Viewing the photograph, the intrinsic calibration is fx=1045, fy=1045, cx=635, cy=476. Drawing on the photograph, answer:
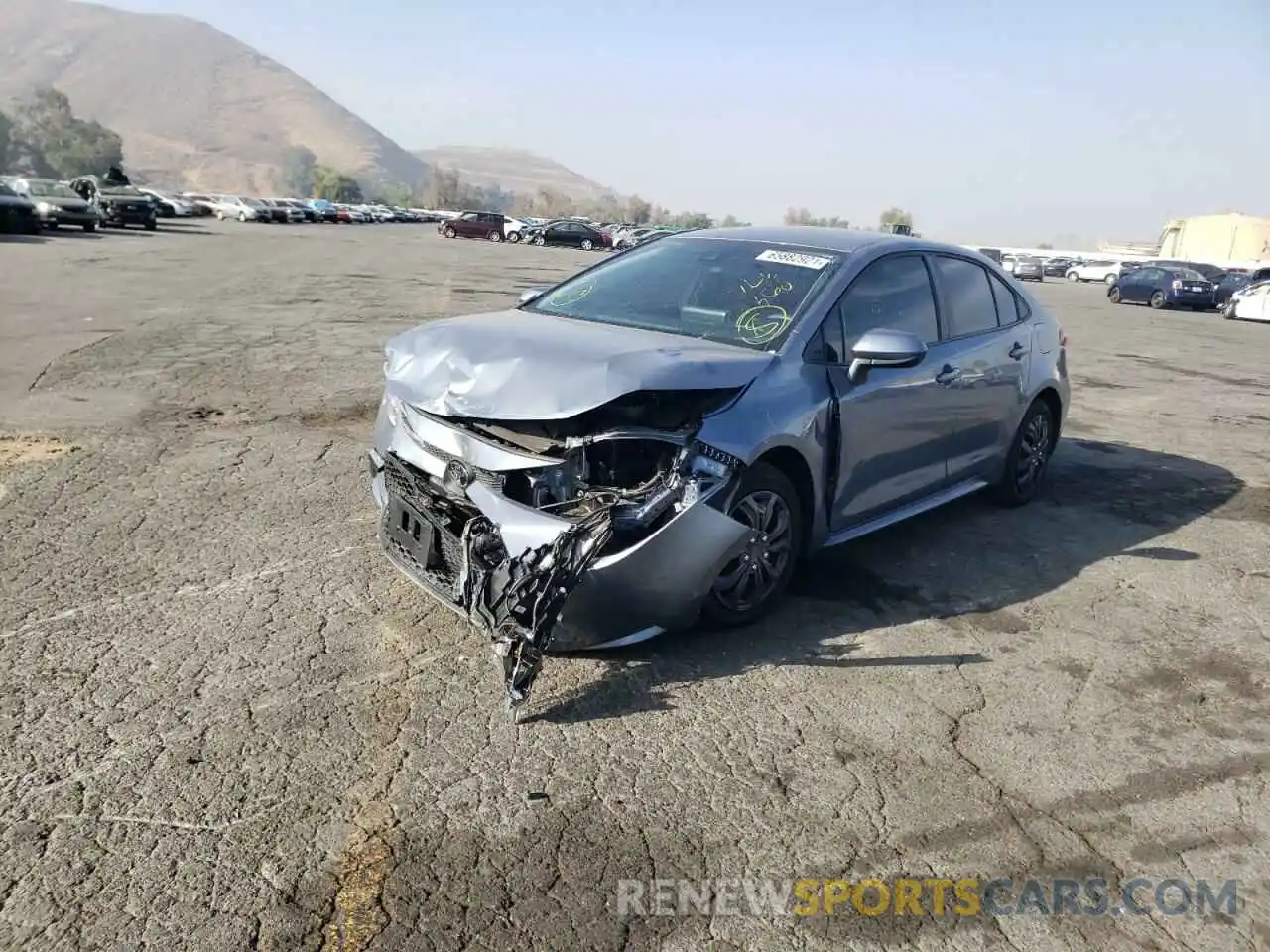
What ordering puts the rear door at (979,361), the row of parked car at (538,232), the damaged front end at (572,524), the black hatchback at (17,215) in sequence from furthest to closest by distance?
the row of parked car at (538,232)
the black hatchback at (17,215)
the rear door at (979,361)
the damaged front end at (572,524)

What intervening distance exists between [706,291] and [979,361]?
177 cm

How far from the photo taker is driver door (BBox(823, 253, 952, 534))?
4828 mm

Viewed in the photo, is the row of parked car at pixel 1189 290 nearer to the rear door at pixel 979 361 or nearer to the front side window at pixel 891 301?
the rear door at pixel 979 361

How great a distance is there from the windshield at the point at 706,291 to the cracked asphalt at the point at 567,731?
1300 mm

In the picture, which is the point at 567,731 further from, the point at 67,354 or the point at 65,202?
the point at 65,202

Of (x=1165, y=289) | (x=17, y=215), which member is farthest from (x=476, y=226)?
(x=1165, y=289)

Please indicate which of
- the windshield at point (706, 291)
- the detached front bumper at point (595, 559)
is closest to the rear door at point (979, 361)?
the windshield at point (706, 291)

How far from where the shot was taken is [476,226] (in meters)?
57.7

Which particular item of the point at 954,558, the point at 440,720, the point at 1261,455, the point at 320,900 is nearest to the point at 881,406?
the point at 954,558

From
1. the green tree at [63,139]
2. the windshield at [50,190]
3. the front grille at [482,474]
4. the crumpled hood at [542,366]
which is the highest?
the green tree at [63,139]

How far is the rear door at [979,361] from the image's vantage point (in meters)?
5.71

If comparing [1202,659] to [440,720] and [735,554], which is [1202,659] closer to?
[735,554]

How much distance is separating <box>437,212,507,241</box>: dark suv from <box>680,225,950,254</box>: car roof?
53454mm

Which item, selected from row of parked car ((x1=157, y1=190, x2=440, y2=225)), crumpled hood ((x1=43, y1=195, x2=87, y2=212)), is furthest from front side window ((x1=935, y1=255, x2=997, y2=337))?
row of parked car ((x1=157, y1=190, x2=440, y2=225))
